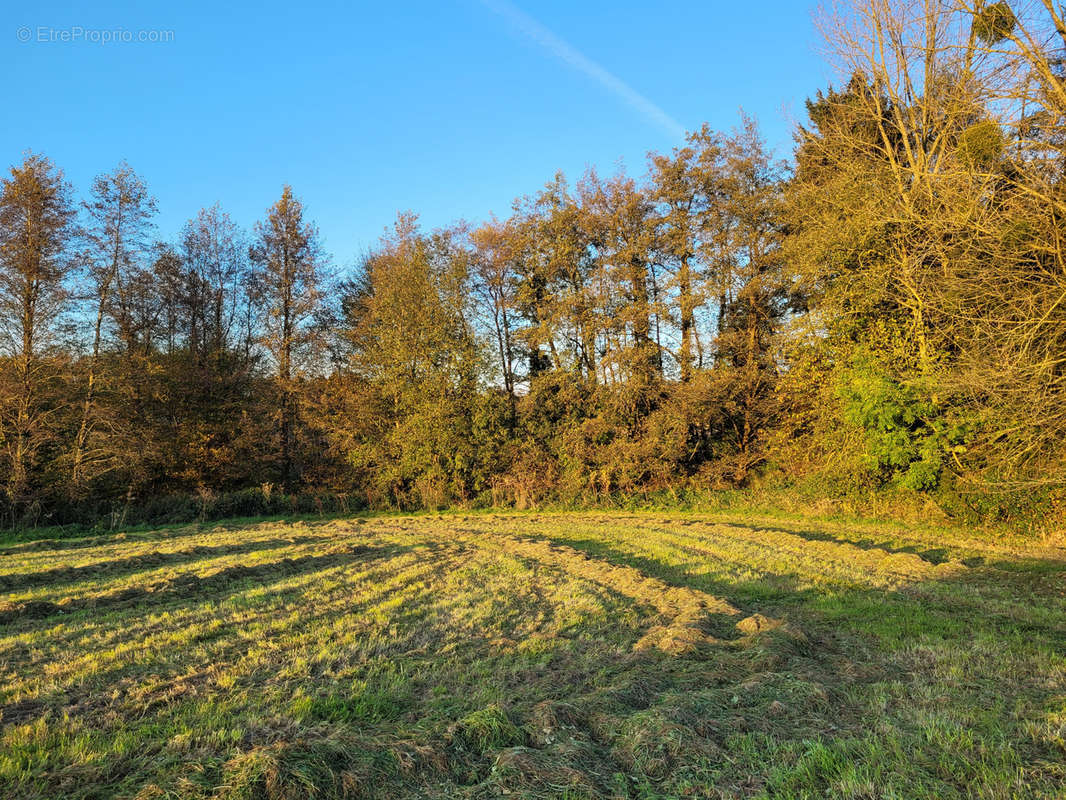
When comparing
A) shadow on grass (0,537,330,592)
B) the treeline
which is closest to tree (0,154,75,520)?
the treeline

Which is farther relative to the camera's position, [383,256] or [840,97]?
[383,256]

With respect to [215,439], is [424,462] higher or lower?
lower

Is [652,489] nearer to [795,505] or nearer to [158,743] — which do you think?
[795,505]

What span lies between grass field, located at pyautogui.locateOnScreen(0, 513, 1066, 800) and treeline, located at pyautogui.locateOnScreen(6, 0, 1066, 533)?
18.7 feet

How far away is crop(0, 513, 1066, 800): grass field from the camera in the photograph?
328cm

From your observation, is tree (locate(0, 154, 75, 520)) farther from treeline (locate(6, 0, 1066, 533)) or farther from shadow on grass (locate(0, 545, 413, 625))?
shadow on grass (locate(0, 545, 413, 625))

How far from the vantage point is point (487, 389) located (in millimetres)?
26891

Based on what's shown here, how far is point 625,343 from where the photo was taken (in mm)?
26094

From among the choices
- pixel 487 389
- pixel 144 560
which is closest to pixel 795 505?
pixel 487 389

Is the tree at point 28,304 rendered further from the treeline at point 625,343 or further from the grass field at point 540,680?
the grass field at point 540,680

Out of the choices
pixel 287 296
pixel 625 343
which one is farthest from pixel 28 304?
pixel 625 343

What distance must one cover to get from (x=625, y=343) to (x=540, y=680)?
22.2 m

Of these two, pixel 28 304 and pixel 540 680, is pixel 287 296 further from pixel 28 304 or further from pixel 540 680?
pixel 540 680

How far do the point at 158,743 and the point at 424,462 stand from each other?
21950 millimetres
